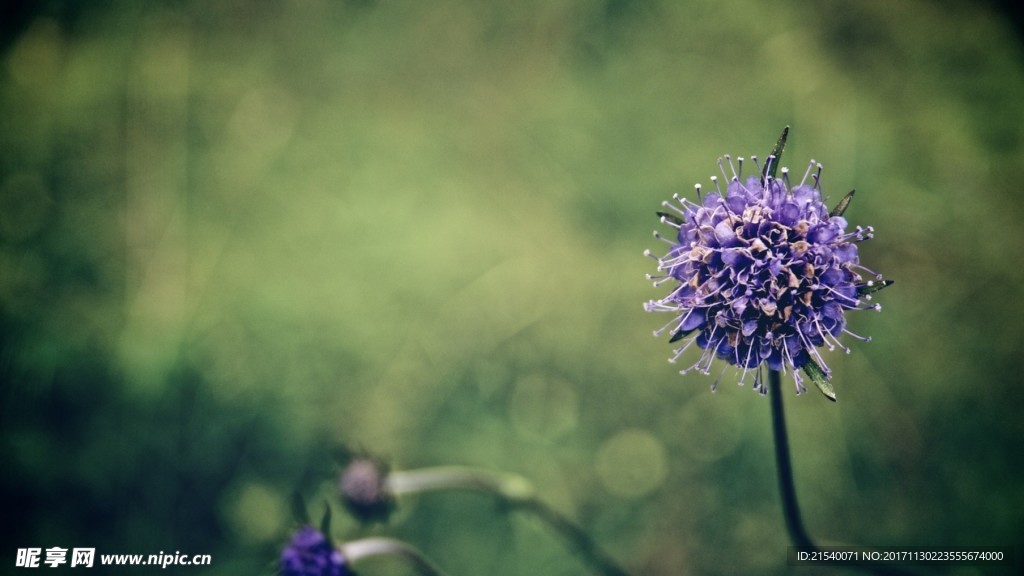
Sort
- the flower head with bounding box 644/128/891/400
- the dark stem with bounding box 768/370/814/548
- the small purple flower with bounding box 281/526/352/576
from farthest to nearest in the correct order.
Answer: the small purple flower with bounding box 281/526/352/576 → the dark stem with bounding box 768/370/814/548 → the flower head with bounding box 644/128/891/400

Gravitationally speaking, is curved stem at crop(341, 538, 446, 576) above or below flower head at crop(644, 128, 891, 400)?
below

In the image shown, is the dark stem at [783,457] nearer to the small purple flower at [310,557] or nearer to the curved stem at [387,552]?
the curved stem at [387,552]

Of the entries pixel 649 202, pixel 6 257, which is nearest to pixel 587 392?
pixel 649 202

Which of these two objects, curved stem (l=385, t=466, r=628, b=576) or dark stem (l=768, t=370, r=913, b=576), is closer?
dark stem (l=768, t=370, r=913, b=576)

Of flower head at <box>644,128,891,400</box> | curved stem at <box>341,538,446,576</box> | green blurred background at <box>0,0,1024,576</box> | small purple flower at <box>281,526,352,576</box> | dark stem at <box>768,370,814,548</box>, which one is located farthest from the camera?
green blurred background at <box>0,0,1024,576</box>

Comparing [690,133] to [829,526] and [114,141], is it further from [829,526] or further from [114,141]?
[114,141]

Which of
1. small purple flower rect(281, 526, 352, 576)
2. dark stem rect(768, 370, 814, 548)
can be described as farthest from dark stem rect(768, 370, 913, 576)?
small purple flower rect(281, 526, 352, 576)

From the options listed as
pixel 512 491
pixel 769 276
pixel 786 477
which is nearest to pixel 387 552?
pixel 512 491

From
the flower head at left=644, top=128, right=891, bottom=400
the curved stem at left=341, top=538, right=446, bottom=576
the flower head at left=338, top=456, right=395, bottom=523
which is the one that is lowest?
the curved stem at left=341, top=538, right=446, bottom=576

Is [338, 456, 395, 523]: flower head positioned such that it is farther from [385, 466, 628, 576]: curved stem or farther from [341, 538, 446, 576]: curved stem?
[385, 466, 628, 576]: curved stem
